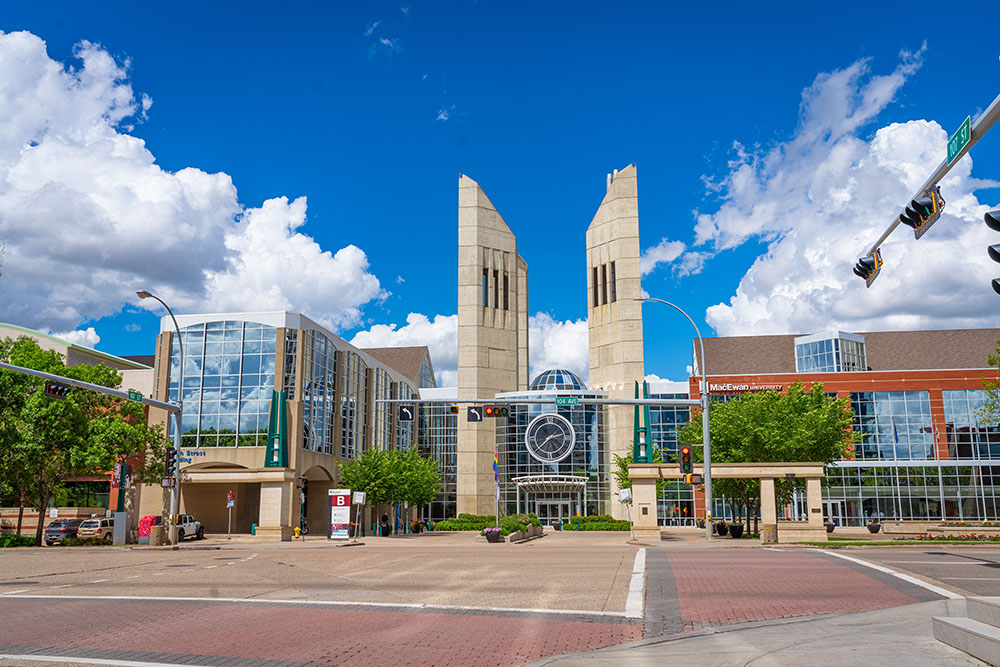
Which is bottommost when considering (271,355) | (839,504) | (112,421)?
(839,504)

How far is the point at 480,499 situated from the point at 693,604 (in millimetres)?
64297

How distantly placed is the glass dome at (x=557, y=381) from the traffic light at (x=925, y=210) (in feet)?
217

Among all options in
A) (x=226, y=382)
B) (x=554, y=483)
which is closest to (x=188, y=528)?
(x=226, y=382)

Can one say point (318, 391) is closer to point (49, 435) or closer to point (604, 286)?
point (49, 435)

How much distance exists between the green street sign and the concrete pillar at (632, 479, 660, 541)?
2959 centimetres

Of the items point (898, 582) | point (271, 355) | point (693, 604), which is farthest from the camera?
point (271, 355)

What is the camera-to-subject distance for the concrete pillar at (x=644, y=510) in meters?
40.4

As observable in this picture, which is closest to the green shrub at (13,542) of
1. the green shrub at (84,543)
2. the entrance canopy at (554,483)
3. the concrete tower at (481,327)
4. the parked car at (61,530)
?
the green shrub at (84,543)

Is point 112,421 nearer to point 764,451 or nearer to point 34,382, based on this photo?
point 34,382

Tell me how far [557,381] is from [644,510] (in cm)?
4014

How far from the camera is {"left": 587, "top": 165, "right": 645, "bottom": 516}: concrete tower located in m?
76.1

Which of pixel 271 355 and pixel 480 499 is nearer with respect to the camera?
pixel 271 355

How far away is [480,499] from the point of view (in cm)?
7625

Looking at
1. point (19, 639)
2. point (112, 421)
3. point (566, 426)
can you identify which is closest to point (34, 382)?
point (112, 421)
